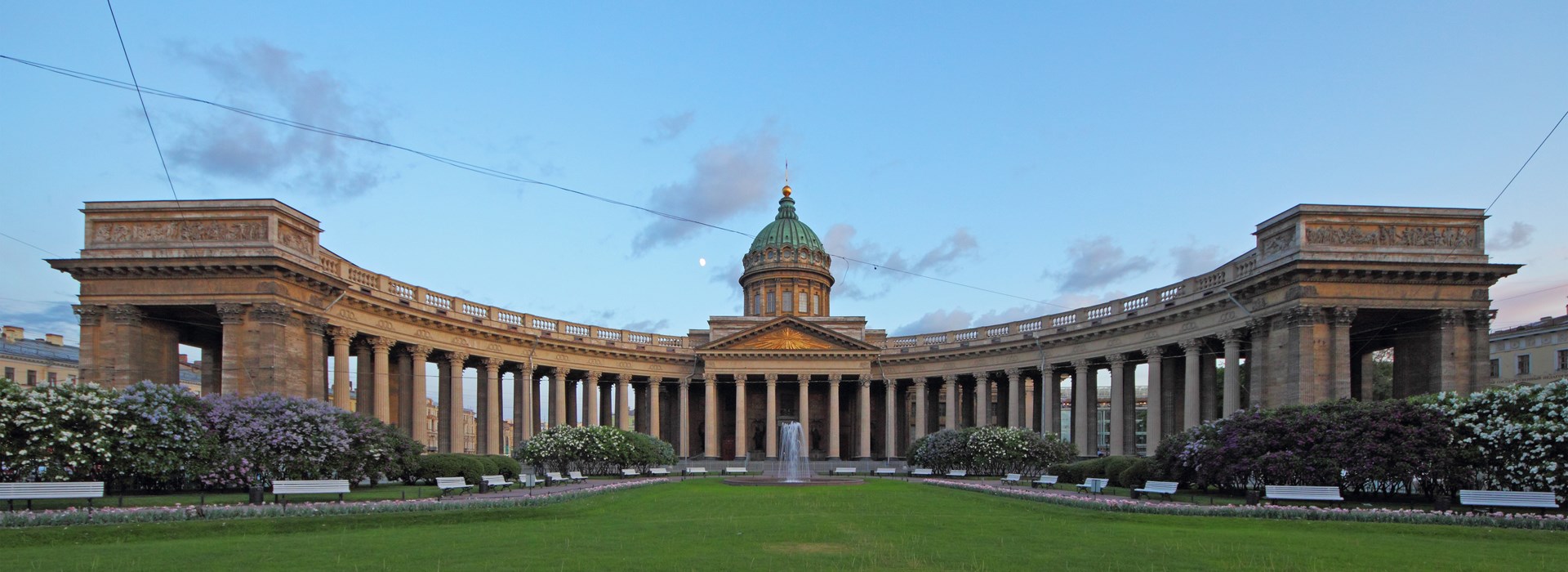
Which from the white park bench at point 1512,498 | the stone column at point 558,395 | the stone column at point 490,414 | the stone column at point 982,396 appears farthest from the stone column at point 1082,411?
the stone column at point 490,414

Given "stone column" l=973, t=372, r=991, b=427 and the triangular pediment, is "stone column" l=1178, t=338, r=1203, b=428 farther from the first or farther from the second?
the triangular pediment

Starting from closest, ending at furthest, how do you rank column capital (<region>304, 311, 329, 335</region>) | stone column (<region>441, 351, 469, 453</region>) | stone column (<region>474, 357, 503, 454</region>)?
1. column capital (<region>304, 311, 329, 335</region>)
2. stone column (<region>441, 351, 469, 453</region>)
3. stone column (<region>474, 357, 503, 454</region>)

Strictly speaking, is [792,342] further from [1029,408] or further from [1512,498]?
[1512,498]

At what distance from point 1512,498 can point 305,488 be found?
2939cm

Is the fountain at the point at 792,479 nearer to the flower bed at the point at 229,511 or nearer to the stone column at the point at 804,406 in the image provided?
the stone column at the point at 804,406

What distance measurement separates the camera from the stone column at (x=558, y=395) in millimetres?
58156

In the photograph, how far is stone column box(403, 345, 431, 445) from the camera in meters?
46.4

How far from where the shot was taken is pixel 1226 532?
19.7 metres

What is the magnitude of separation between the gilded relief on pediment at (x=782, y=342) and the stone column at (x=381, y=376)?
27.5 metres

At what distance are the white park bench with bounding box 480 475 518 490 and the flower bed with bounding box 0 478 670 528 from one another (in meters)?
5.40

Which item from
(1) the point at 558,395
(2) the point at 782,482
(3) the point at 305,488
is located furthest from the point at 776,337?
(3) the point at 305,488

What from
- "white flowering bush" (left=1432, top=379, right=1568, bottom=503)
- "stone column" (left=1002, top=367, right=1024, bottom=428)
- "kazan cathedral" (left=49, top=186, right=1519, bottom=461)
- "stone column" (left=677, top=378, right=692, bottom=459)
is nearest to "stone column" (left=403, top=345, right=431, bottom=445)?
"kazan cathedral" (left=49, top=186, right=1519, bottom=461)

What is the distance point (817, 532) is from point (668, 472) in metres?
33.3

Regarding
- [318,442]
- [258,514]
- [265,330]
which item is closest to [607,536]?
[258,514]
